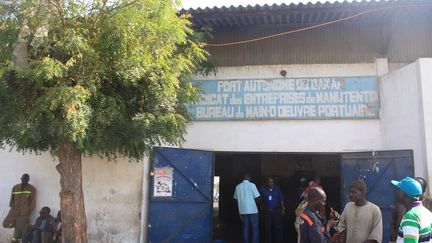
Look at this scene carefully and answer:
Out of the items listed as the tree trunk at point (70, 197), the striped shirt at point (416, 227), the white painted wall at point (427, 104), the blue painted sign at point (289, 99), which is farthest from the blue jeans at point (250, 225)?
the striped shirt at point (416, 227)

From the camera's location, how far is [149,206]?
878 centimetres

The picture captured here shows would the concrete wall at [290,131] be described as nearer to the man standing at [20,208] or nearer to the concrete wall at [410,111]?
the concrete wall at [410,111]

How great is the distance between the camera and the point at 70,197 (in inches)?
265

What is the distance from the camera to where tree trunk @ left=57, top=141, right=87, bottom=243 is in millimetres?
6719

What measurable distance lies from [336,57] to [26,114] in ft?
21.0

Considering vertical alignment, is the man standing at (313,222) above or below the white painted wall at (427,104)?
below

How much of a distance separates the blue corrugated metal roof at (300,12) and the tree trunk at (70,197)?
3947 millimetres

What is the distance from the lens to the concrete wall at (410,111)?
311 inches

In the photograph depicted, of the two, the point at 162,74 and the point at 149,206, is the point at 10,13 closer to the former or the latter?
the point at 162,74

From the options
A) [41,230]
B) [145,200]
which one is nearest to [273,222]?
[145,200]

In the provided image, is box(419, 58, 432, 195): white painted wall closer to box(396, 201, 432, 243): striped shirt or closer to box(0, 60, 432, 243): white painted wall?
box(0, 60, 432, 243): white painted wall

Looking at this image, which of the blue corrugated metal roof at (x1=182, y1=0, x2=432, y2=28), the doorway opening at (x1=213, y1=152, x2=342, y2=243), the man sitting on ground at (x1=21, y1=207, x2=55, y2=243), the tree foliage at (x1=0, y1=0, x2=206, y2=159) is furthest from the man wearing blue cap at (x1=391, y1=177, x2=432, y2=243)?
the doorway opening at (x1=213, y1=152, x2=342, y2=243)

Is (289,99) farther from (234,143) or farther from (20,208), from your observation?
(20,208)

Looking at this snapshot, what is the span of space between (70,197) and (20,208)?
2.99 meters
